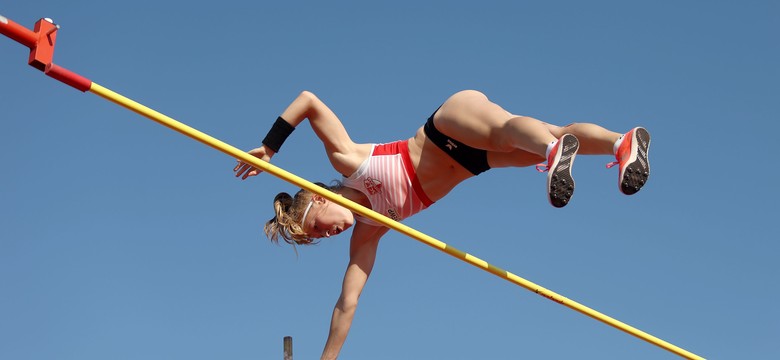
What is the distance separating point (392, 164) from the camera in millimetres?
7246

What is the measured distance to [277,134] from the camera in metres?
6.88

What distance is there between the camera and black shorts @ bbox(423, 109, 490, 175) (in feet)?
22.9

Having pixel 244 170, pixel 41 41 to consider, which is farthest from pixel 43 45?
pixel 244 170

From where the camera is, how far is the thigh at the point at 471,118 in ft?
21.2

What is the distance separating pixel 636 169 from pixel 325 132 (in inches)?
86.9

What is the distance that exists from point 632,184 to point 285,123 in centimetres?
231

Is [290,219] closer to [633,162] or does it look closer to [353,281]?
[353,281]

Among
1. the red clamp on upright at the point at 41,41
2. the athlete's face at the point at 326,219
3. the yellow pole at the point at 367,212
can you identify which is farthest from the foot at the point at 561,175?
the red clamp on upright at the point at 41,41

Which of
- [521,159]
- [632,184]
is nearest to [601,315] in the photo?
[521,159]

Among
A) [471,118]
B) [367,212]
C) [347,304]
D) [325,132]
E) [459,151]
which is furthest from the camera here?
[347,304]

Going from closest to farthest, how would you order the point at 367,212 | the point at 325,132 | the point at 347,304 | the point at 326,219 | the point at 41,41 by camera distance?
the point at 41,41
the point at 367,212
the point at 325,132
the point at 326,219
the point at 347,304

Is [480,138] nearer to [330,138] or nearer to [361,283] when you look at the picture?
[330,138]

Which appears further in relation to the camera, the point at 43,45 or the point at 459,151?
the point at 459,151

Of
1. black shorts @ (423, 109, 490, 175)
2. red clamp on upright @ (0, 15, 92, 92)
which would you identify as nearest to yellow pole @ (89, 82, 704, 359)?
red clamp on upright @ (0, 15, 92, 92)
